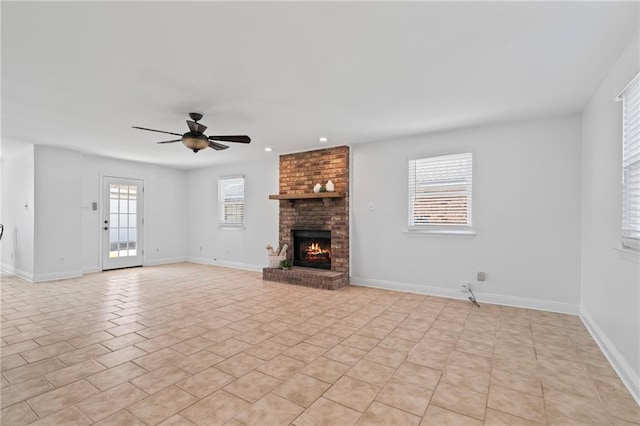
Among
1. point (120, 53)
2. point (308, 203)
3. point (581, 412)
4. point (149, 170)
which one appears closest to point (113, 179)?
point (149, 170)

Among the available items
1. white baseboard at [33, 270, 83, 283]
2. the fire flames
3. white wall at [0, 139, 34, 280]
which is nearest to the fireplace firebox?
the fire flames

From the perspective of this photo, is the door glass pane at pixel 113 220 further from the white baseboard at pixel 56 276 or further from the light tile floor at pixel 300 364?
the light tile floor at pixel 300 364

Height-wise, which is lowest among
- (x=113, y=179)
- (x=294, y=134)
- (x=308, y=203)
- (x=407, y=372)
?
(x=407, y=372)

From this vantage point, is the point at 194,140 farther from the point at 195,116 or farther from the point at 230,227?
the point at 230,227

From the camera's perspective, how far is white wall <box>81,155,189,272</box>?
267 inches

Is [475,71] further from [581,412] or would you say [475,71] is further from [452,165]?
[581,412]

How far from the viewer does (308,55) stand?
8.37 ft

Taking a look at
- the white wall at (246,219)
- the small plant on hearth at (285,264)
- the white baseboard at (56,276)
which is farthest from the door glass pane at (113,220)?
the small plant on hearth at (285,264)

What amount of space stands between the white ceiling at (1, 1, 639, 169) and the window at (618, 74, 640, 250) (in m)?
0.41

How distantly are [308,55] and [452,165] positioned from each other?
3.11m

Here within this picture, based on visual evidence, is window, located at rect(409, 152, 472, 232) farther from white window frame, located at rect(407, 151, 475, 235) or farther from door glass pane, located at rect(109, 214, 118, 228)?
door glass pane, located at rect(109, 214, 118, 228)

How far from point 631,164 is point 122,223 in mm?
8677

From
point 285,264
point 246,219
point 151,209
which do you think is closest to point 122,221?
point 151,209

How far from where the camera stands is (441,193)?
484 cm
